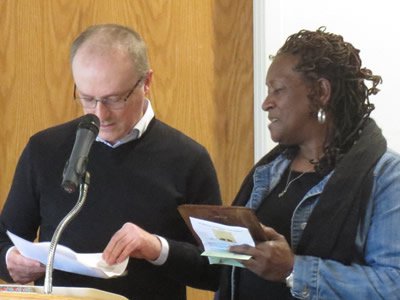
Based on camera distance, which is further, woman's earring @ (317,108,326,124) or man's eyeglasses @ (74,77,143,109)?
man's eyeglasses @ (74,77,143,109)

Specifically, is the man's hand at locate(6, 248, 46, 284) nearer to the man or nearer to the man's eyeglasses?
the man

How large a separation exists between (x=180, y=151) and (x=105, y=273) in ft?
1.74

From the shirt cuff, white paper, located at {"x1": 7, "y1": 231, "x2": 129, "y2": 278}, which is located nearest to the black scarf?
the shirt cuff

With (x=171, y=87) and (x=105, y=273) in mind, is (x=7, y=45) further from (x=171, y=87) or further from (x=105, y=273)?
(x=105, y=273)

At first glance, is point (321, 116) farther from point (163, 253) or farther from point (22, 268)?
point (22, 268)

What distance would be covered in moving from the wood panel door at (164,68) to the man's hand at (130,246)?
1.09 metres

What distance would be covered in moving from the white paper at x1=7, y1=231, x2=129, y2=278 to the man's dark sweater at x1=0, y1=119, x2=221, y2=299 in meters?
0.24

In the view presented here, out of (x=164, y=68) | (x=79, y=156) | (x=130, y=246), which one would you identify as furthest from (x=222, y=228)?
(x=164, y=68)

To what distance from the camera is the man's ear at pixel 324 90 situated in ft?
5.95

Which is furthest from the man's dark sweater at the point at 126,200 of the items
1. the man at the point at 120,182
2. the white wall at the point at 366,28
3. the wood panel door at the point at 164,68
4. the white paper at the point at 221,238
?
the white wall at the point at 366,28

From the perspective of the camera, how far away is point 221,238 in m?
1.67

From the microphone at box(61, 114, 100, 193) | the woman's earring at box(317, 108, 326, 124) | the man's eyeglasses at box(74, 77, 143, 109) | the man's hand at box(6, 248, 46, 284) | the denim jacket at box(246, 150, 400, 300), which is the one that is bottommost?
the man's hand at box(6, 248, 46, 284)

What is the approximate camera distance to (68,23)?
286 centimetres

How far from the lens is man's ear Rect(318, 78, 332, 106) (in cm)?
181
